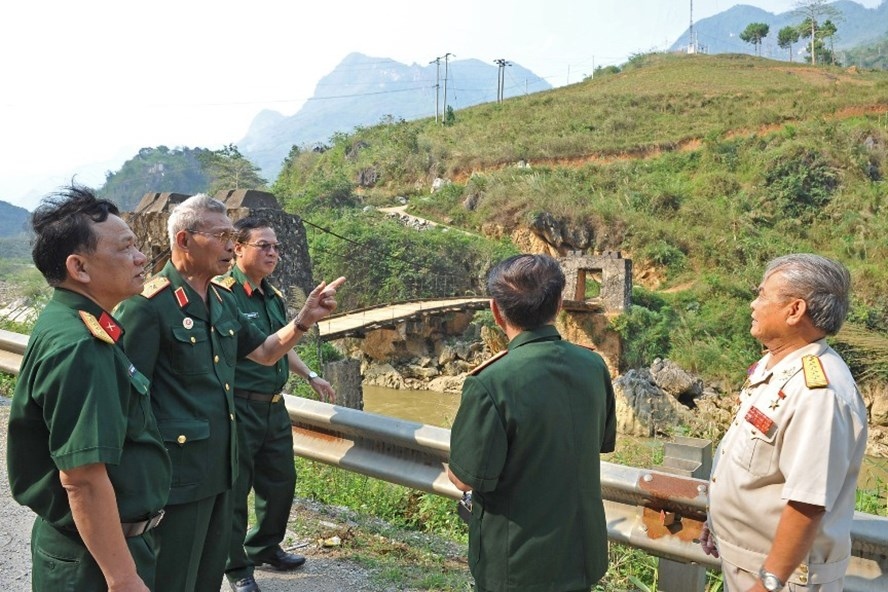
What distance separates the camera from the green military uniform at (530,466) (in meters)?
1.85

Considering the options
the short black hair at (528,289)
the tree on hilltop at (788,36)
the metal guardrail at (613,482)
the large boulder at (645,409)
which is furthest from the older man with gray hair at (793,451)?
the tree on hilltop at (788,36)

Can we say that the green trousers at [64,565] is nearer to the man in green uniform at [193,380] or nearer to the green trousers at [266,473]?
the man in green uniform at [193,380]

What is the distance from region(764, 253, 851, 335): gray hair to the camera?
6.15 ft

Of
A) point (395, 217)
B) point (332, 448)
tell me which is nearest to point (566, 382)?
point (332, 448)

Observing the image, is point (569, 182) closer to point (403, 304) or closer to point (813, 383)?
point (403, 304)

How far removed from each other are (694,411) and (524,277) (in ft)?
52.4

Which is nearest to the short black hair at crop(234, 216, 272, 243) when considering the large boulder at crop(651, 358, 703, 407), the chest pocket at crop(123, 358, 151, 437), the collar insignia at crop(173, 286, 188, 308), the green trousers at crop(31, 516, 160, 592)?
the collar insignia at crop(173, 286, 188, 308)

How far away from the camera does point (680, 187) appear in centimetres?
2884

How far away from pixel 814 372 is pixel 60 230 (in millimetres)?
1882

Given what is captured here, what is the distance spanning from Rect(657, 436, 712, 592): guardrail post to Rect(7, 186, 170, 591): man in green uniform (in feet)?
5.44

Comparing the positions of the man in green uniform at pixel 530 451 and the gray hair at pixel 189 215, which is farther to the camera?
the gray hair at pixel 189 215

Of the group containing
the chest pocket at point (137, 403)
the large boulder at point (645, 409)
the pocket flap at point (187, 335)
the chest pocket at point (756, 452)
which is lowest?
the large boulder at point (645, 409)

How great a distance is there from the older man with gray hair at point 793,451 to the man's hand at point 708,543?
0.40ft

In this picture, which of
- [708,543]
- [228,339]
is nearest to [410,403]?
[228,339]
